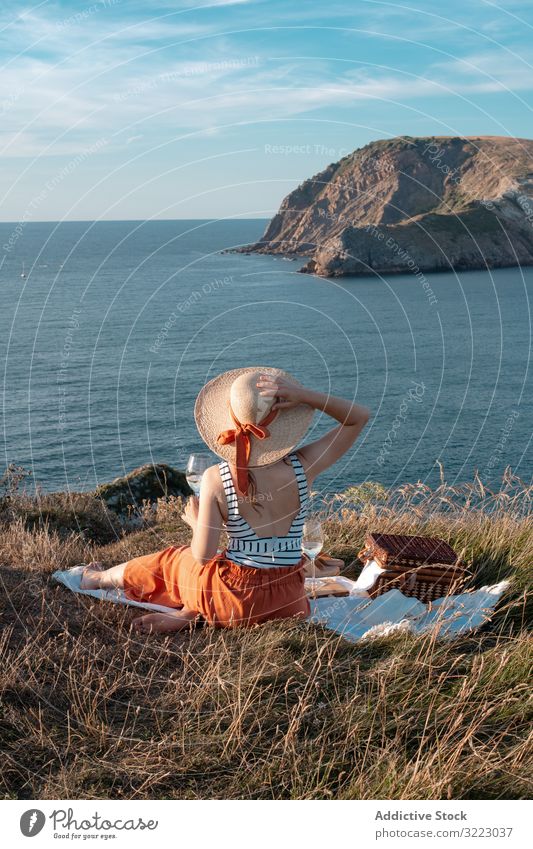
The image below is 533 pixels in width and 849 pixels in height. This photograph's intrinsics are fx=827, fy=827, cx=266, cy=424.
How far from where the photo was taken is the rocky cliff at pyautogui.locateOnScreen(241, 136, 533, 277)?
97500 millimetres

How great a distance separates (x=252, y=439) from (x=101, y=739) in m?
2.10

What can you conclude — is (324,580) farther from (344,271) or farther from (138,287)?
(344,271)

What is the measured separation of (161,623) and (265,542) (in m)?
0.90

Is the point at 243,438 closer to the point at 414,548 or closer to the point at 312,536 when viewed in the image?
the point at 312,536

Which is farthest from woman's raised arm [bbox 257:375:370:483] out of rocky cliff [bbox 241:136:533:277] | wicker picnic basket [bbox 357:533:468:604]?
rocky cliff [bbox 241:136:533:277]

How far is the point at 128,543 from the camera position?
8.25m

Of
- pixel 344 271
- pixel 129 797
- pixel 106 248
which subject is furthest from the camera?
pixel 106 248

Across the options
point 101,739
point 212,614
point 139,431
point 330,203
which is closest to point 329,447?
point 212,614

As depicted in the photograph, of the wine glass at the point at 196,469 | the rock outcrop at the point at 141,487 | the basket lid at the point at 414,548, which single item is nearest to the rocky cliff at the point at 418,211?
the rock outcrop at the point at 141,487

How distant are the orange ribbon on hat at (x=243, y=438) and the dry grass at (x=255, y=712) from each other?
3.25 ft

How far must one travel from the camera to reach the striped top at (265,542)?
220 inches

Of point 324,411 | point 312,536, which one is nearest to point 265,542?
point 312,536

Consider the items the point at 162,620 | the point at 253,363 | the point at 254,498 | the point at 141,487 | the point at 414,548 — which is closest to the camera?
the point at 254,498

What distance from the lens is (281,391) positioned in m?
5.39
